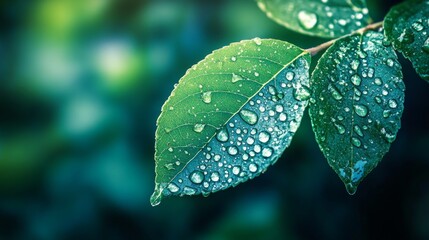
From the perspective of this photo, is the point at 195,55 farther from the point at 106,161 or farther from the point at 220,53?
the point at 220,53

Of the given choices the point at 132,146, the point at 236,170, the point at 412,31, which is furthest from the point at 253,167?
the point at 132,146

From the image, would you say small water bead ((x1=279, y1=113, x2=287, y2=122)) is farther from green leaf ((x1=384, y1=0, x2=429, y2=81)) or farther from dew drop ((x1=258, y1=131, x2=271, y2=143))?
green leaf ((x1=384, y1=0, x2=429, y2=81))

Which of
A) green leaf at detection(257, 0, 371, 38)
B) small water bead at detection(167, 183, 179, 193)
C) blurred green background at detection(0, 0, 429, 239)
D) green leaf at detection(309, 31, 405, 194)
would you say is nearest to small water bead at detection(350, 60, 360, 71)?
green leaf at detection(309, 31, 405, 194)

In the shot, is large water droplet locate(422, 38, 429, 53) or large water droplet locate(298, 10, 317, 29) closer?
large water droplet locate(422, 38, 429, 53)

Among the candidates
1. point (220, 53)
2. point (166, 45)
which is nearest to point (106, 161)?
point (166, 45)

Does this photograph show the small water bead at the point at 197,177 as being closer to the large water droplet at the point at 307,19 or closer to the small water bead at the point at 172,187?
the small water bead at the point at 172,187

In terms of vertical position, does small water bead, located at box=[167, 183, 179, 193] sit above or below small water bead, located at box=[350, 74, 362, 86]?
below

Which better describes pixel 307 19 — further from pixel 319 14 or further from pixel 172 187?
pixel 172 187

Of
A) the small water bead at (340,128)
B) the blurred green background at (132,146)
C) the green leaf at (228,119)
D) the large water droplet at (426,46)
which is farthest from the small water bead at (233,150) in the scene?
the blurred green background at (132,146)
